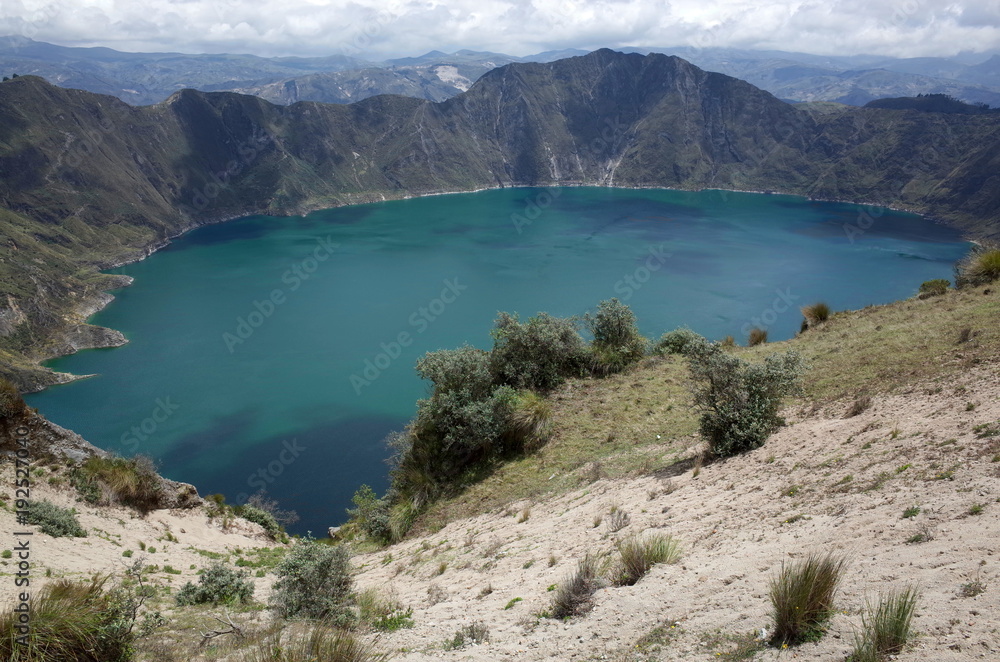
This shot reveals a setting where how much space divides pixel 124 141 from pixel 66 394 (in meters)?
123

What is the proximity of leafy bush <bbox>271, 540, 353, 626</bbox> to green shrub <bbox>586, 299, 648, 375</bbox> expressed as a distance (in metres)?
13.4

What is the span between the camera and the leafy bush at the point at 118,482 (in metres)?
15.1

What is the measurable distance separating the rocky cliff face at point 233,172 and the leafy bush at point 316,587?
60313 millimetres

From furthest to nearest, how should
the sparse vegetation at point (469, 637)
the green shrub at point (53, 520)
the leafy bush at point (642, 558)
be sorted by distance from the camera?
the green shrub at point (53, 520) → the leafy bush at point (642, 558) → the sparse vegetation at point (469, 637)

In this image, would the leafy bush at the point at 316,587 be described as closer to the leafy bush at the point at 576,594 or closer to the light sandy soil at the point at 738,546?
the light sandy soil at the point at 738,546

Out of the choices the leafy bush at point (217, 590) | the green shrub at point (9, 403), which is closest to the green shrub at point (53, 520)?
the leafy bush at point (217, 590)

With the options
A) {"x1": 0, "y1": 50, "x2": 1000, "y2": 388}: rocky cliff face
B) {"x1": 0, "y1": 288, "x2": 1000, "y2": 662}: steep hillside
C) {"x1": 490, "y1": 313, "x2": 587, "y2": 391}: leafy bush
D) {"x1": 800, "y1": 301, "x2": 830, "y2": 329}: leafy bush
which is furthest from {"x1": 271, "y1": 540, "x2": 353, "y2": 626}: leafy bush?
{"x1": 0, "y1": 50, "x2": 1000, "y2": 388}: rocky cliff face

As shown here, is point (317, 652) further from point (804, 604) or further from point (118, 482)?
point (118, 482)

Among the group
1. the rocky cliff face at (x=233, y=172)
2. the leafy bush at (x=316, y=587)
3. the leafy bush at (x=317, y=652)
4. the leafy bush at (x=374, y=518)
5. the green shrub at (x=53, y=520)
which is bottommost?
the leafy bush at (x=374, y=518)

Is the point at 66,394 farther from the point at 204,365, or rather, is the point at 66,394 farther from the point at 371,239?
the point at 371,239

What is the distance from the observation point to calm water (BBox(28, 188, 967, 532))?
1656 inches

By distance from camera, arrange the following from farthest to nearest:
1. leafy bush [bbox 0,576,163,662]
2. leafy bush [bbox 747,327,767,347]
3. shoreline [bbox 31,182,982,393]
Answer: shoreline [bbox 31,182,982,393] → leafy bush [bbox 747,327,767,347] → leafy bush [bbox 0,576,163,662]

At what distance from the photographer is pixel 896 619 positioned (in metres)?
4.81

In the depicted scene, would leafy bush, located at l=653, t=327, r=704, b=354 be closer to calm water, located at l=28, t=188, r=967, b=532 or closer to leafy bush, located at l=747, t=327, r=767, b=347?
leafy bush, located at l=747, t=327, r=767, b=347
